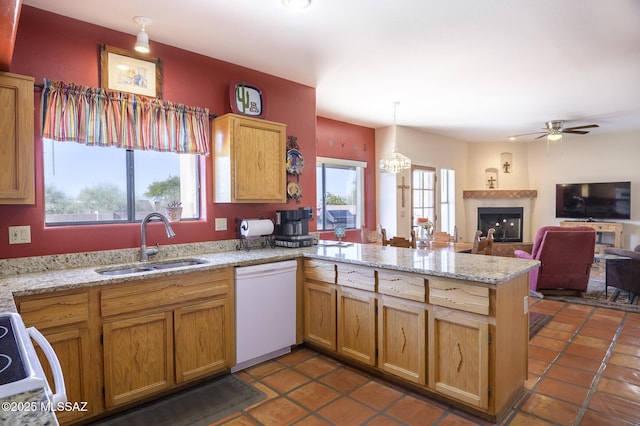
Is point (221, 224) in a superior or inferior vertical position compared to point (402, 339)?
superior

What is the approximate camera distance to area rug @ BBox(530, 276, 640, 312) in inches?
169

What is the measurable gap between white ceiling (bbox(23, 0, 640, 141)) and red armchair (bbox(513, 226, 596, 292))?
1.73 metres

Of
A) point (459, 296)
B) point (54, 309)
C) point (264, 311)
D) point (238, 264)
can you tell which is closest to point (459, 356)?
point (459, 296)

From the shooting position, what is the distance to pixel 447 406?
2318 millimetres

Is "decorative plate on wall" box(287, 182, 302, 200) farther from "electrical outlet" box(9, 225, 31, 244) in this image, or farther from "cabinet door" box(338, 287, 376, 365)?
"electrical outlet" box(9, 225, 31, 244)

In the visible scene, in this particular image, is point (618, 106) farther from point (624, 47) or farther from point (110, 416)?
point (110, 416)

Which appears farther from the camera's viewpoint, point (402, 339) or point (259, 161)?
point (259, 161)

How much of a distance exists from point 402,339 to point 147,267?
1.90 metres

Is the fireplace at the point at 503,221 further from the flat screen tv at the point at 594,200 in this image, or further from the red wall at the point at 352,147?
the red wall at the point at 352,147

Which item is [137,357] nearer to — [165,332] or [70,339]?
[165,332]

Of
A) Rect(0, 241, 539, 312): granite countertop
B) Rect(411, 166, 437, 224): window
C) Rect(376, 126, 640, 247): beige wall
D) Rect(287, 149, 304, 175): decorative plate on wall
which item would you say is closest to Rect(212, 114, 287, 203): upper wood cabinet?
Rect(287, 149, 304, 175): decorative plate on wall

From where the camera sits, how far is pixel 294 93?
12.7ft

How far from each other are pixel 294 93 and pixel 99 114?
1921mm

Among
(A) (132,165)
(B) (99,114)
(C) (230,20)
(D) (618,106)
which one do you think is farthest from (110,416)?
(D) (618,106)
